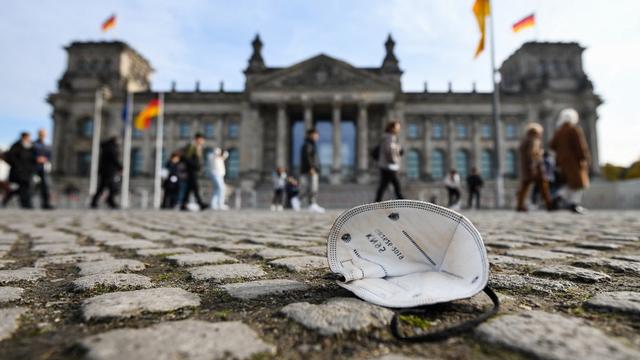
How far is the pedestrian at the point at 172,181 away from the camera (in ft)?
41.1

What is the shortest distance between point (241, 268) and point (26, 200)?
11.3 m

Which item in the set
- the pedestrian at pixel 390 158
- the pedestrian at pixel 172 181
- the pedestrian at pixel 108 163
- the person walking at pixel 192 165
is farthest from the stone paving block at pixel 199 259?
the pedestrian at pixel 172 181

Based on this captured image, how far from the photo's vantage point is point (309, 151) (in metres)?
10.1

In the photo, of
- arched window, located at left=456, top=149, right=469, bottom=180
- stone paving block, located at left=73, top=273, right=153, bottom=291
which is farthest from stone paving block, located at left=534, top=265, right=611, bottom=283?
arched window, located at left=456, top=149, right=469, bottom=180

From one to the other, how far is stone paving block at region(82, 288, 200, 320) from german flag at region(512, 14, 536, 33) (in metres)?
21.1

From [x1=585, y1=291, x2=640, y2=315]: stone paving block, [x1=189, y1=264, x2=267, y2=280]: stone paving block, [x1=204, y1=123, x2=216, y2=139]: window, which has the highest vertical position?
[x1=204, y1=123, x2=216, y2=139]: window

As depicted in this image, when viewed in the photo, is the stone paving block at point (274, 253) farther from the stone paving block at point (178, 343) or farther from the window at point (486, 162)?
the window at point (486, 162)

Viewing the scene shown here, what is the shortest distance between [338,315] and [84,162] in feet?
154

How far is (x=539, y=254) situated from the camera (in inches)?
95.1

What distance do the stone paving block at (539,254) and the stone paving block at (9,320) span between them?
239cm

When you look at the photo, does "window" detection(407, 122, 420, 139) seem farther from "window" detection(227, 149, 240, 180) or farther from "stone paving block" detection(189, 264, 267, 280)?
"stone paving block" detection(189, 264, 267, 280)

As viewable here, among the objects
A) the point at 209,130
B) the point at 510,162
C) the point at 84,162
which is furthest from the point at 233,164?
the point at 510,162

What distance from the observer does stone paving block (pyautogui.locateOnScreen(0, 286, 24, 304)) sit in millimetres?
1333

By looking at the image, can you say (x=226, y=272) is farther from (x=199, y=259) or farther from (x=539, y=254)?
(x=539, y=254)
